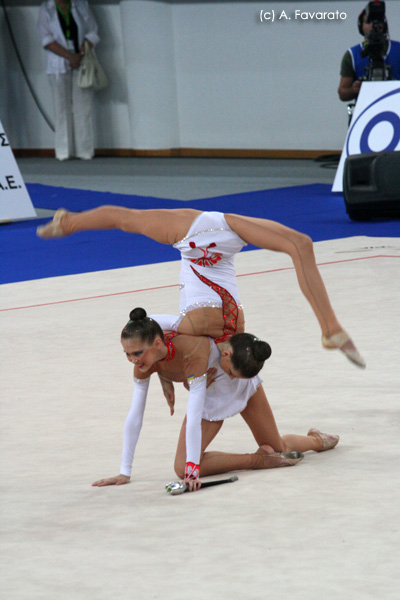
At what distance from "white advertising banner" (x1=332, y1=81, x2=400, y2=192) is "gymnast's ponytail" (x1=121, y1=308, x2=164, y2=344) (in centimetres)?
699

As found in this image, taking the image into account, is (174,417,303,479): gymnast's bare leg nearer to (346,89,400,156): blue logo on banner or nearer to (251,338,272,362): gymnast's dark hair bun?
(251,338,272,362): gymnast's dark hair bun

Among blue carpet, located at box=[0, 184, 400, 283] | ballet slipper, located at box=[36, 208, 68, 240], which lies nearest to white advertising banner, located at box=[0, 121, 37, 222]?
blue carpet, located at box=[0, 184, 400, 283]

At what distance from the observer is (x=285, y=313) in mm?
6309

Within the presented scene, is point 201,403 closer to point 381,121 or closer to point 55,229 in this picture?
point 55,229

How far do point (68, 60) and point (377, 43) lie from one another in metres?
6.56

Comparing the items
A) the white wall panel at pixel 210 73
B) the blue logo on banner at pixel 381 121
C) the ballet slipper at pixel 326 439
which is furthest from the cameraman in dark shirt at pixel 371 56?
the ballet slipper at pixel 326 439

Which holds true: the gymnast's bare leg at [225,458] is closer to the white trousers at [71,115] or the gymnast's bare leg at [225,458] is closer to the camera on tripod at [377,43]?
the camera on tripod at [377,43]

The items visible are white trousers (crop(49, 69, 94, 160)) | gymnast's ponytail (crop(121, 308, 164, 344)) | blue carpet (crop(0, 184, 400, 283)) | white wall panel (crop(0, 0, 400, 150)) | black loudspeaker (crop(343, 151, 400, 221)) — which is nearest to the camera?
gymnast's ponytail (crop(121, 308, 164, 344))

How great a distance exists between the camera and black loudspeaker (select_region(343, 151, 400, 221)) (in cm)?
931

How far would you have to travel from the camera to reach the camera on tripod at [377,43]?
10.8 meters

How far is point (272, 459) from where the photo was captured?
144 inches

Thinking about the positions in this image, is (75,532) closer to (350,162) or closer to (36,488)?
(36,488)

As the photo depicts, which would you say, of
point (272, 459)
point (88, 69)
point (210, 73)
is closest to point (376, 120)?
point (210, 73)

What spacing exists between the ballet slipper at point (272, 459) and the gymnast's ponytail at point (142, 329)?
57 centimetres
